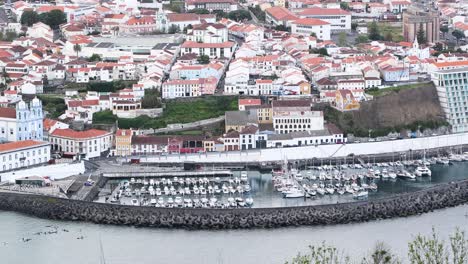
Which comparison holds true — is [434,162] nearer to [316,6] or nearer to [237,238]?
[237,238]

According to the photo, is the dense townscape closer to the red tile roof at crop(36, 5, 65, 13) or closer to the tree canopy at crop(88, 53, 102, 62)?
the tree canopy at crop(88, 53, 102, 62)

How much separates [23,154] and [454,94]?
24.7 feet

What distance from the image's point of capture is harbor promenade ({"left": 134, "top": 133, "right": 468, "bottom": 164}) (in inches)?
806

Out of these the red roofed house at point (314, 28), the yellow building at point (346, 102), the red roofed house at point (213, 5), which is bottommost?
the yellow building at point (346, 102)

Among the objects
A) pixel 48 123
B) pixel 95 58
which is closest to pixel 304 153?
pixel 48 123

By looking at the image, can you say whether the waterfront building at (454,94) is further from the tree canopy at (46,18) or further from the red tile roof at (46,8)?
the red tile roof at (46,8)

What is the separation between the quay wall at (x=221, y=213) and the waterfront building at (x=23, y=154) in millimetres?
1087

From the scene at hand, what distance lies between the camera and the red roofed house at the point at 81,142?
20.3 metres

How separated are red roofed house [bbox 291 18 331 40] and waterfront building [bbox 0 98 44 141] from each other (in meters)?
8.78

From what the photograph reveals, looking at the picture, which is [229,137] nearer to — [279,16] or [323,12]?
[279,16]

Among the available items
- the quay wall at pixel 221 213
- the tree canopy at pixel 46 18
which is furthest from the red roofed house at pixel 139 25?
the quay wall at pixel 221 213

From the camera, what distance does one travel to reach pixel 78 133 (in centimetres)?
2047

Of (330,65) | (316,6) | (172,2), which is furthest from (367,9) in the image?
(330,65)

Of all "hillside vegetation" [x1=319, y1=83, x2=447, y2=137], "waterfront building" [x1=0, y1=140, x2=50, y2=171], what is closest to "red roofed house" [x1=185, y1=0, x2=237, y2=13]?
"hillside vegetation" [x1=319, y1=83, x2=447, y2=137]
